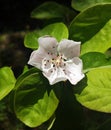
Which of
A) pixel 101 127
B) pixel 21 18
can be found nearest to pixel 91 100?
pixel 101 127

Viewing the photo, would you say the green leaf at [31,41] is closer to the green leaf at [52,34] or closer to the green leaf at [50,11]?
the green leaf at [52,34]

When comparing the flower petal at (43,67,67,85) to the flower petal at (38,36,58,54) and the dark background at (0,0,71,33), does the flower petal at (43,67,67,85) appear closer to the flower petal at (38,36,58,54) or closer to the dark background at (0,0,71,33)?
the flower petal at (38,36,58,54)

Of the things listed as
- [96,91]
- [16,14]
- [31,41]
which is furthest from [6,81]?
[16,14]

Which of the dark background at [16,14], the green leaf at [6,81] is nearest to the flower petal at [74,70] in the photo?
the green leaf at [6,81]

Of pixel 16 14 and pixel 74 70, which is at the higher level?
pixel 74 70

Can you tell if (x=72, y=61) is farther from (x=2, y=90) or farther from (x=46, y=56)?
(x=2, y=90)

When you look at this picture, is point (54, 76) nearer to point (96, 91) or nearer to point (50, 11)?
point (96, 91)

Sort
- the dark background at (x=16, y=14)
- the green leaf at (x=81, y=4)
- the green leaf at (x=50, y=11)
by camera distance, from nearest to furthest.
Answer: the green leaf at (x=81, y=4), the green leaf at (x=50, y=11), the dark background at (x=16, y=14)

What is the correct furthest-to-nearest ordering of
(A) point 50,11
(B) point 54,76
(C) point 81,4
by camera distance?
(A) point 50,11 < (C) point 81,4 < (B) point 54,76
